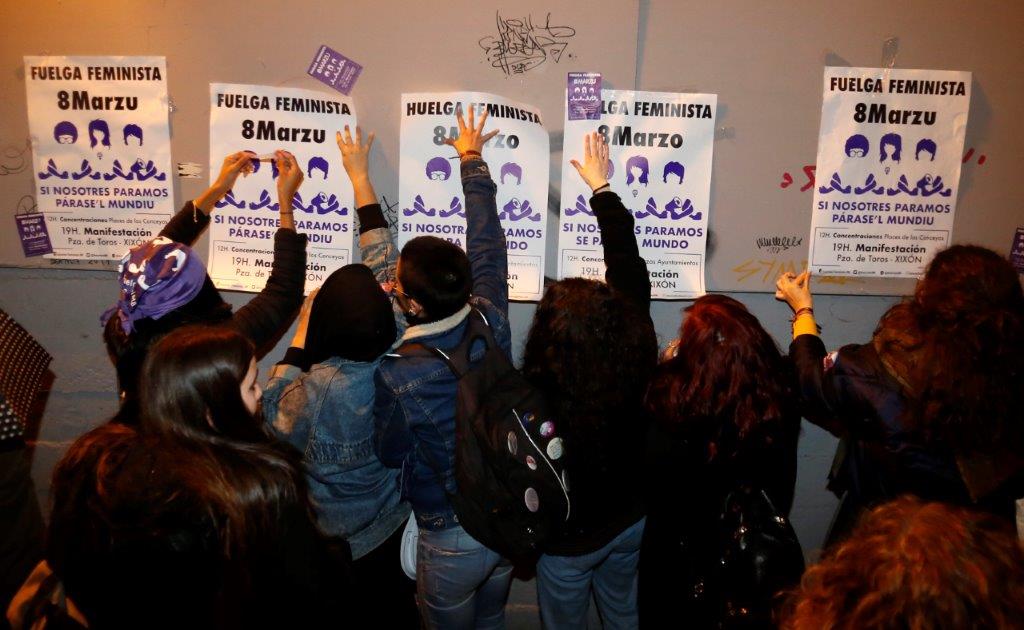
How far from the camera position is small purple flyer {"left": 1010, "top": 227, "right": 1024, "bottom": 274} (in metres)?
2.61

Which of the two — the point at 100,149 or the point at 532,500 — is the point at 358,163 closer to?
the point at 100,149

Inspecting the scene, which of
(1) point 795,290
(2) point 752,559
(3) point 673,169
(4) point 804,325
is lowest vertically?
(2) point 752,559

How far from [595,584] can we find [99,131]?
2.63 meters

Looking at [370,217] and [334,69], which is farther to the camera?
[334,69]

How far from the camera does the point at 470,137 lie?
231 cm

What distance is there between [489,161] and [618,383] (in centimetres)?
107

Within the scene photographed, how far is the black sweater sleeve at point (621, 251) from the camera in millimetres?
2205

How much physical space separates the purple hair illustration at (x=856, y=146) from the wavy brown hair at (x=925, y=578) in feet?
6.15

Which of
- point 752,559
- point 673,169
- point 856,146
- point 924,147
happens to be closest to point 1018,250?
point 924,147

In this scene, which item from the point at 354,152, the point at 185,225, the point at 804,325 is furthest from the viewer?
the point at 354,152

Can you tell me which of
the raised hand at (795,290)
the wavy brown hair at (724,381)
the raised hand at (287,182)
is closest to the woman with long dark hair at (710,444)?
the wavy brown hair at (724,381)

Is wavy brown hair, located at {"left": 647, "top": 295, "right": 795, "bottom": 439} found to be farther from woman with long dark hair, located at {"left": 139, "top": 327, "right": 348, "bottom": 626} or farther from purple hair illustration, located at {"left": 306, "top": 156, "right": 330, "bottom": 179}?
purple hair illustration, located at {"left": 306, "top": 156, "right": 330, "bottom": 179}

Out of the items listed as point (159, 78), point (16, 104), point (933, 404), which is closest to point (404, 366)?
point (933, 404)

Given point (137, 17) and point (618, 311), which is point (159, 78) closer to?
point (137, 17)
